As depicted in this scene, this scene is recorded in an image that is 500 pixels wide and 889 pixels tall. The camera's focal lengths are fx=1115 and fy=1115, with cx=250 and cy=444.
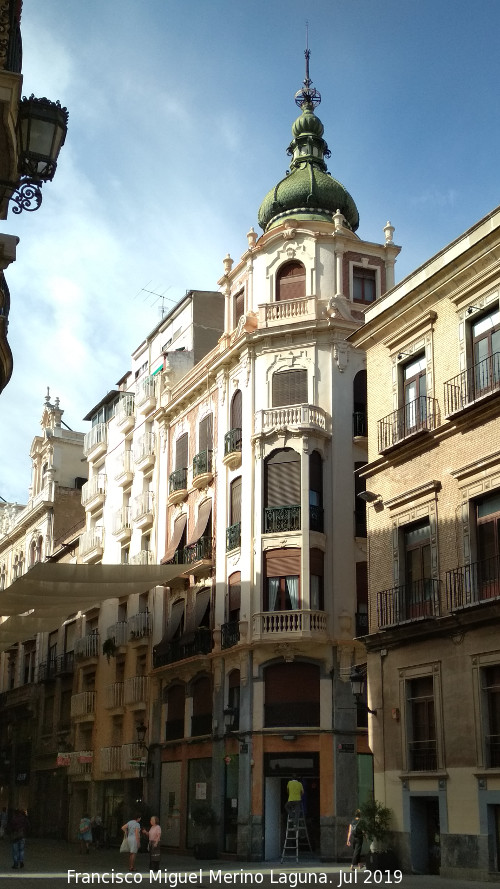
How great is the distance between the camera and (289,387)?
1491 inches

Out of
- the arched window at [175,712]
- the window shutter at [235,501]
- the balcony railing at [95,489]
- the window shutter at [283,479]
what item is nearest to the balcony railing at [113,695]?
the arched window at [175,712]

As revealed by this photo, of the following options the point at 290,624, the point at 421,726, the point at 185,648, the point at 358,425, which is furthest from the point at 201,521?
the point at 421,726

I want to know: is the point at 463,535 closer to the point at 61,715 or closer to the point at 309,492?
the point at 309,492

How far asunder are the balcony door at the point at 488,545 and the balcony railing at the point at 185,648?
16.6 metres

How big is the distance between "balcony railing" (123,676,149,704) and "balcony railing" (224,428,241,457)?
34.1 ft

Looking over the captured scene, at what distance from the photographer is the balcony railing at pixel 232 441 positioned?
126ft

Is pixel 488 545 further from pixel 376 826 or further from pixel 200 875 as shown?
pixel 200 875

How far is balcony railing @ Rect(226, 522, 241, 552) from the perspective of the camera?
123 ft

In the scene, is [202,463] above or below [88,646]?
above

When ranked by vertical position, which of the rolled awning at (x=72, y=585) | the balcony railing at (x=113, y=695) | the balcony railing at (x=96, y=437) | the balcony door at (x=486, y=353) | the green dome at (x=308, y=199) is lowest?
the balcony railing at (x=113, y=695)

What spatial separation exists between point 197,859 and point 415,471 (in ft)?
52.5

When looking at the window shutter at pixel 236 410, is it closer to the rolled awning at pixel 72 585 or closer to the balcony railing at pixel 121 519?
the rolled awning at pixel 72 585

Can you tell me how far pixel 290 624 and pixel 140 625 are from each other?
11.0m

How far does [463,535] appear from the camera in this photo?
2402 centimetres
